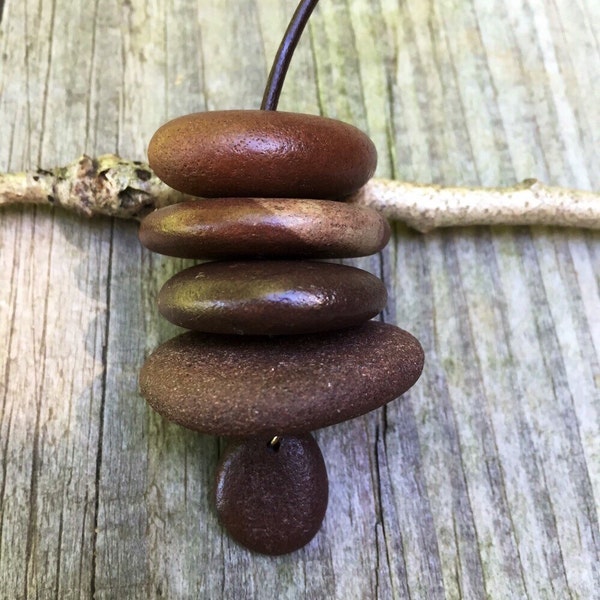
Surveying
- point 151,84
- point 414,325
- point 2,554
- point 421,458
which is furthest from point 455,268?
point 2,554

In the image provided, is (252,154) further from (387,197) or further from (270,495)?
(270,495)

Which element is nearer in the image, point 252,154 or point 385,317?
point 252,154

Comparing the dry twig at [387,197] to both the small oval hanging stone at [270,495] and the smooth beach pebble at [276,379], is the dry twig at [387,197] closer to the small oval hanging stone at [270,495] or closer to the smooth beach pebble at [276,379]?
the smooth beach pebble at [276,379]

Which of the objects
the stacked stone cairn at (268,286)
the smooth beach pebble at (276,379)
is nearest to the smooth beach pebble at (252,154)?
the stacked stone cairn at (268,286)

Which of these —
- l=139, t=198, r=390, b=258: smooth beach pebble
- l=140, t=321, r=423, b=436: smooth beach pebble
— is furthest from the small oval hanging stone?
l=139, t=198, r=390, b=258: smooth beach pebble

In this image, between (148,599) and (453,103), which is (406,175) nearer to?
(453,103)

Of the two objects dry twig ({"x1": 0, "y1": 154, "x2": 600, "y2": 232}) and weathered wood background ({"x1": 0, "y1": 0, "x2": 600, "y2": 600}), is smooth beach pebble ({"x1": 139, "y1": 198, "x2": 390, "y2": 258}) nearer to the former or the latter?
dry twig ({"x1": 0, "y1": 154, "x2": 600, "y2": 232})

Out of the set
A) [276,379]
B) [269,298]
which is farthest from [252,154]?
[276,379]

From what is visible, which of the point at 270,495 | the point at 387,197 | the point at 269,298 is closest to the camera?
the point at 269,298
